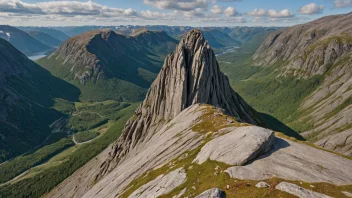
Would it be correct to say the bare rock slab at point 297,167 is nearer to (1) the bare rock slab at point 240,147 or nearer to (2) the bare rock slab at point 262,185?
(1) the bare rock slab at point 240,147

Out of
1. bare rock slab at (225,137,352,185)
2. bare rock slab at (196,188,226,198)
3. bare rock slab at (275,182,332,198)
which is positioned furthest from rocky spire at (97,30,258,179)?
bare rock slab at (275,182,332,198)

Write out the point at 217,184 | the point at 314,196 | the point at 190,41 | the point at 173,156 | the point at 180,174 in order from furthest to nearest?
the point at 190,41 < the point at 173,156 < the point at 180,174 < the point at 217,184 < the point at 314,196

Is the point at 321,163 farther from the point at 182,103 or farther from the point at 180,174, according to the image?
the point at 182,103

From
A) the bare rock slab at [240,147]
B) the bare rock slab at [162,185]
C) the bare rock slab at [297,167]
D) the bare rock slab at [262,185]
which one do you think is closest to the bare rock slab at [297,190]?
the bare rock slab at [262,185]

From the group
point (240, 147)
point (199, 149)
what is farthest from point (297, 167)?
point (199, 149)

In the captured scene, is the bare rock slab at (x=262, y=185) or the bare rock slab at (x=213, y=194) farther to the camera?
the bare rock slab at (x=262, y=185)

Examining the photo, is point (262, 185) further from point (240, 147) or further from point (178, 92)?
point (178, 92)

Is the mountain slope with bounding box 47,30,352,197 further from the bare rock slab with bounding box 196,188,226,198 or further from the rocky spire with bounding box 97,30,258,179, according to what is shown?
the bare rock slab with bounding box 196,188,226,198

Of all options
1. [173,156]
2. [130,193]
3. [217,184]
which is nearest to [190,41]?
[173,156]
